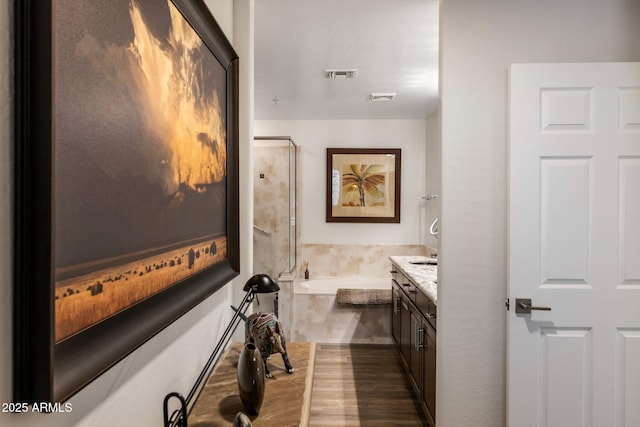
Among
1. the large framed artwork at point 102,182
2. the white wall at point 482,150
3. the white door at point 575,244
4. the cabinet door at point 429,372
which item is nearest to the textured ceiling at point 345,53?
the white wall at point 482,150

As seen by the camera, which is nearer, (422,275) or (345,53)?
(345,53)

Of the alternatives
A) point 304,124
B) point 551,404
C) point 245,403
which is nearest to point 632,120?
point 551,404

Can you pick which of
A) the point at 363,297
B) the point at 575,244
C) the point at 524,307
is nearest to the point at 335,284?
the point at 363,297

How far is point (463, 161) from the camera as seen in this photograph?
1929 millimetres

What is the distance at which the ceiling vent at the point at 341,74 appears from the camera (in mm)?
3062

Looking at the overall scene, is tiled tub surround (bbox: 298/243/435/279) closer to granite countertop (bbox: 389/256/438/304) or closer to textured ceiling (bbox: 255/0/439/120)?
granite countertop (bbox: 389/256/438/304)

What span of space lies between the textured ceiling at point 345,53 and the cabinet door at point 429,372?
185 centimetres

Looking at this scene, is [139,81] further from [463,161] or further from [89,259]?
[463,161]

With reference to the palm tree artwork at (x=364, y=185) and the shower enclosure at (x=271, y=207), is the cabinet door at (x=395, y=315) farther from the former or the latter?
the palm tree artwork at (x=364, y=185)

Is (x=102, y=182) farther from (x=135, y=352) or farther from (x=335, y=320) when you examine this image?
(x=335, y=320)

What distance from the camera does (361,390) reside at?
10.00 ft

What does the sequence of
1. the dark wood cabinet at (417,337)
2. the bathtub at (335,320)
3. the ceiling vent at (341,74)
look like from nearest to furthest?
the dark wood cabinet at (417,337) → the ceiling vent at (341,74) → the bathtub at (335,320)

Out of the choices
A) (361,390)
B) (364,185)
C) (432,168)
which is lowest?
(361,390)

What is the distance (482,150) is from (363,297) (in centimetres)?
240
